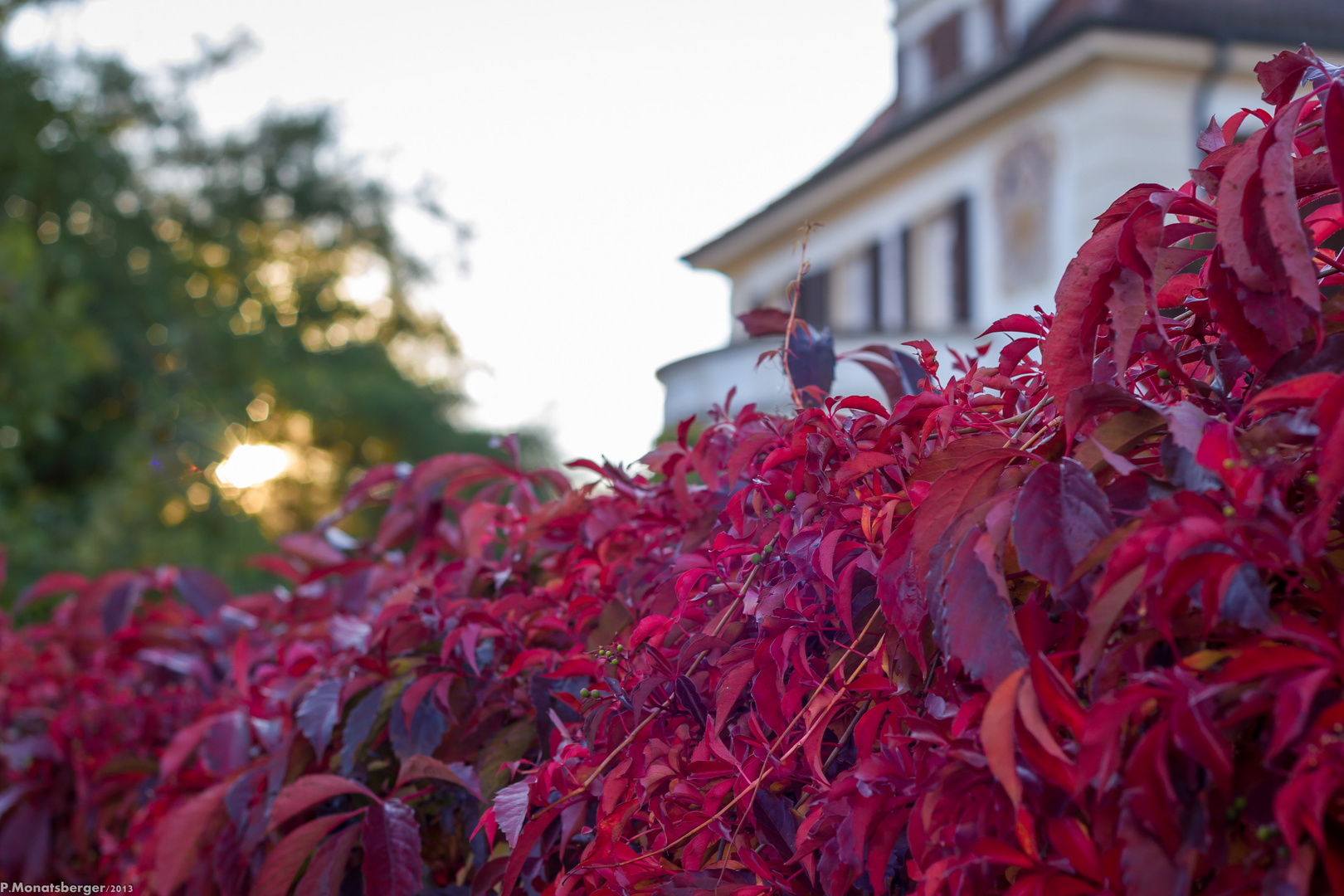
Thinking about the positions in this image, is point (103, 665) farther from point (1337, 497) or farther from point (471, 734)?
point (1337, 497)

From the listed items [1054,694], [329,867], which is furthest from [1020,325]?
[329,867]

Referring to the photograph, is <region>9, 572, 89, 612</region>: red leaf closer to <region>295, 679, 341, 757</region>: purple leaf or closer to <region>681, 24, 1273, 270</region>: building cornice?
<region>295, 679, 341, 757</region>: purple leaf

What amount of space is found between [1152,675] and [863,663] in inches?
9.9

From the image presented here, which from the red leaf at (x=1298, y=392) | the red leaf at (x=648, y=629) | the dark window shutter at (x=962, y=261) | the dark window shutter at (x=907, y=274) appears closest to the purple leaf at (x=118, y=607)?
the red leaf at (x=648, y=629)

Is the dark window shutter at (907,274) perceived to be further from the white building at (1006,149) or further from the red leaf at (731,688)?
the red leaf at (731,688)

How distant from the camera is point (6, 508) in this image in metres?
7.90

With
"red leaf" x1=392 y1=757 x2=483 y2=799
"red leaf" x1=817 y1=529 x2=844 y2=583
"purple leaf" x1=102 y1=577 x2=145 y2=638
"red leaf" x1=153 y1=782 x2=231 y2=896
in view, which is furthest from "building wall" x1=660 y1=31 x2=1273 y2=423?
"red leaf" x1=817 y1=529 x2=844 y2=583

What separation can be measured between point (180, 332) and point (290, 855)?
14400mm

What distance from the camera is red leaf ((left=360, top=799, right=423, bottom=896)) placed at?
93 centimetres

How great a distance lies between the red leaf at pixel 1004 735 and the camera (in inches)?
19.7

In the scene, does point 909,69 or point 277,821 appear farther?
point 909,69

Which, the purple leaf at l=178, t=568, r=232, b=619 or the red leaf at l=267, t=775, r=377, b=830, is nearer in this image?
the red leaf at l=267, t=775, r=377, b=830

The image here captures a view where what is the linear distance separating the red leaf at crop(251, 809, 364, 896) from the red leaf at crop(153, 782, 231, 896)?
24cm

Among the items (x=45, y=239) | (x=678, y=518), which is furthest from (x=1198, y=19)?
(x=45, y=239)
